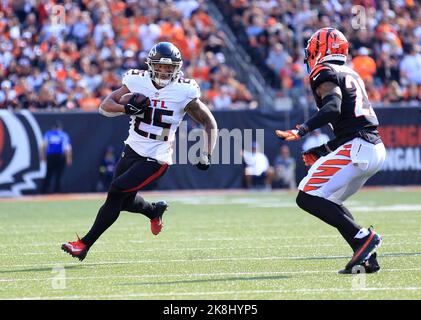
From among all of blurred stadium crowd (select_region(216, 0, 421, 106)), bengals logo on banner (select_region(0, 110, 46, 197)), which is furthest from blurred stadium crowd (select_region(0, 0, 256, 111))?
blurred stadium crowd (select_region(216, 0, 421, 106))

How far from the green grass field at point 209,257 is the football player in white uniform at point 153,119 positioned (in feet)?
2.02

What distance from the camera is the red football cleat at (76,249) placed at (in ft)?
24.3

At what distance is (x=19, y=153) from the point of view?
1808 centimetres

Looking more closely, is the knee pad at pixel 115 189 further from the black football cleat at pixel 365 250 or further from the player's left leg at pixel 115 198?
the black football cleat at pixel 365 250

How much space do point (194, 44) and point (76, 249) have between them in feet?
42.0

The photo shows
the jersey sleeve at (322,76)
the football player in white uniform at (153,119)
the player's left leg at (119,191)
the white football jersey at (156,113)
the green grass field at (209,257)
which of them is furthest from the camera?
the white football jersey at (156,113)

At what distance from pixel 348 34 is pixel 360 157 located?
14.6 meters

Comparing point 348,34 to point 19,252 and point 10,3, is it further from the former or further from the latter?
point 19,252

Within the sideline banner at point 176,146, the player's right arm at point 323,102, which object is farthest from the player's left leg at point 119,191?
the sideline banner at point 176,146

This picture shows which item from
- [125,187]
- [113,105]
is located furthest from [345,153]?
[113,105]

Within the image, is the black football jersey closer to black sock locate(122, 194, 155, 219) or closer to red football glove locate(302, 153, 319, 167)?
red football glove locate(302, 153, 319, 167)

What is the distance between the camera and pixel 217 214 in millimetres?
13086

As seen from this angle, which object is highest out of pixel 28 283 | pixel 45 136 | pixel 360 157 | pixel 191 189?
pixel 360 157
